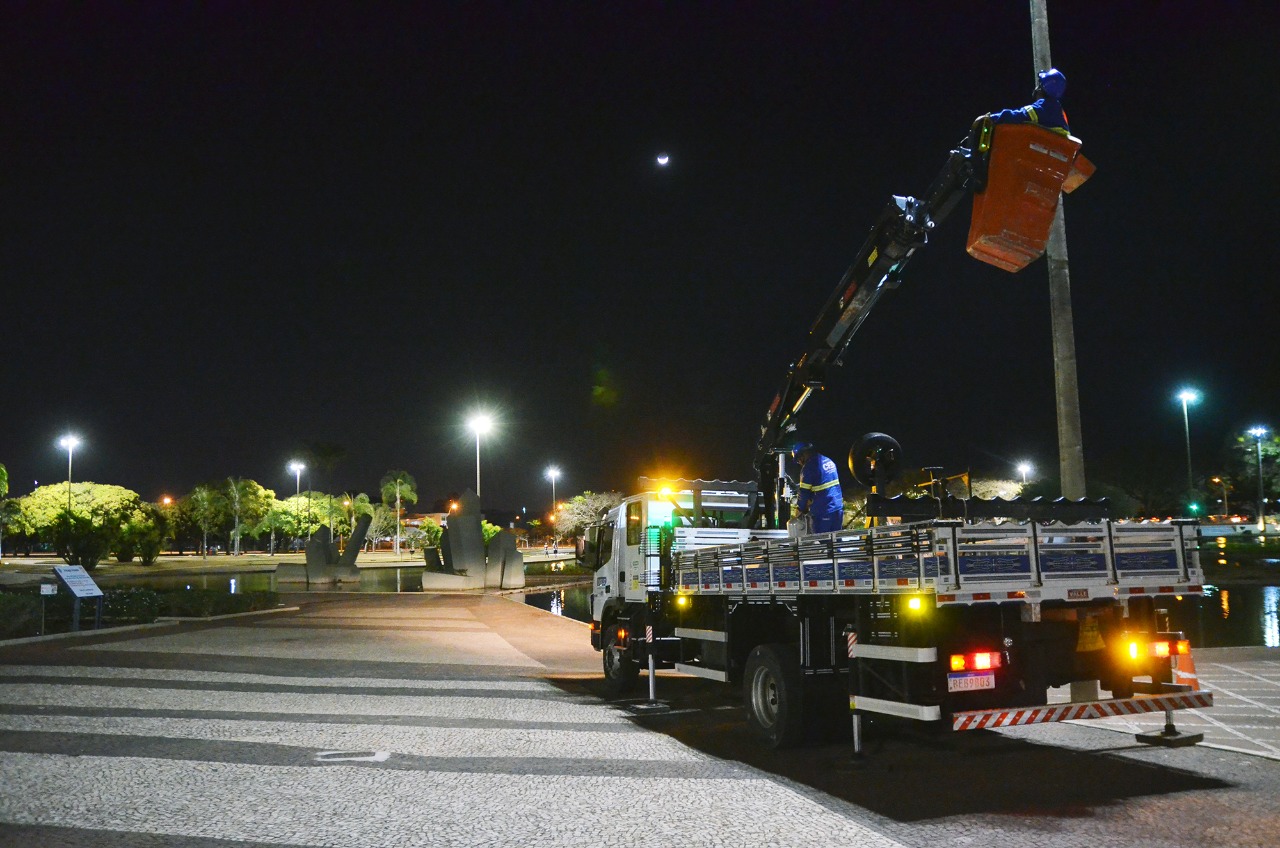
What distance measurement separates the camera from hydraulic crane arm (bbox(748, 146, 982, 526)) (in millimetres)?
10484

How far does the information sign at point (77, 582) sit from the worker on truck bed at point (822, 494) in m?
16.4

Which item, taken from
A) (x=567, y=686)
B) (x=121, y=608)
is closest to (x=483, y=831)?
(x=567, y=686)

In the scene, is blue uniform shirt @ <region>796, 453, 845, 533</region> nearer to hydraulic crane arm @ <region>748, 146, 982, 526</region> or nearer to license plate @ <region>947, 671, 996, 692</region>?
hydraulic crane arm @ <region>748, 146, 982, 526</region>

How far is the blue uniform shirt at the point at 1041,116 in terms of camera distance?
30.4ft

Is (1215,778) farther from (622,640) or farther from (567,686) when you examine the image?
(567,686)

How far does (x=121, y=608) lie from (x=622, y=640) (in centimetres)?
1566

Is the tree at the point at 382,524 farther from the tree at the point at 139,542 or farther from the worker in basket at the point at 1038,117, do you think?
the worker in basket at the point at 1038,117

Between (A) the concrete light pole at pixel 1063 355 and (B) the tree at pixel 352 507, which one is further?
(B) the tree at pixel 352 507

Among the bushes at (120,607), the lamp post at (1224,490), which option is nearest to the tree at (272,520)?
the bushes at (120,607)

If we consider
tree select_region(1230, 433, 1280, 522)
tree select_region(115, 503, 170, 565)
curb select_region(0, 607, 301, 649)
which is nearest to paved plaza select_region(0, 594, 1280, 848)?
curb select_region(0, 607, 301, 649)

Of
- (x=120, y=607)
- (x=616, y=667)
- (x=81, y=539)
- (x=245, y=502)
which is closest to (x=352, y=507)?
(x=245, y=502)

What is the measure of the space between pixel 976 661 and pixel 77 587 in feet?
64.0

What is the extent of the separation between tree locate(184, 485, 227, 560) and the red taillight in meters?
114

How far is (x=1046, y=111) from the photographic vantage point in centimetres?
952
